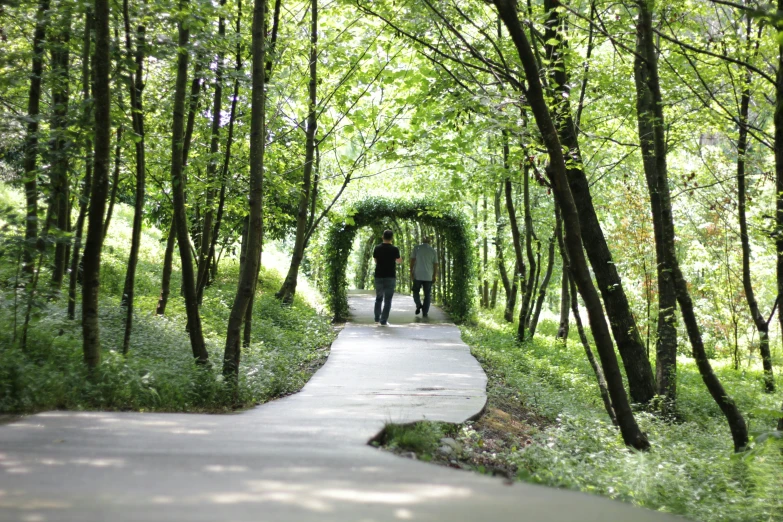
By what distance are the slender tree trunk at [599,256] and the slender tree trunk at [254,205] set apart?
3477 mm

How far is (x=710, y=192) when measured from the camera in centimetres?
1617

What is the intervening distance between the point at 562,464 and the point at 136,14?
6185 millimetres

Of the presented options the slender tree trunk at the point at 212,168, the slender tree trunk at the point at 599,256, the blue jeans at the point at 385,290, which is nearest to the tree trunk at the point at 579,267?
the slender tree trunk at the point at 599,256

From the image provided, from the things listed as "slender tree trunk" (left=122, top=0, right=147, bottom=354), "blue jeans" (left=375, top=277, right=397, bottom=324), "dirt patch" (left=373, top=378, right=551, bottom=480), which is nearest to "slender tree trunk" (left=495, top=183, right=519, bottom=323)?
"blue jeans" (left=375, top=277, right=397, bottom=324)

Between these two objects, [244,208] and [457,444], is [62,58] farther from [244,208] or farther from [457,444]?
[457,444]

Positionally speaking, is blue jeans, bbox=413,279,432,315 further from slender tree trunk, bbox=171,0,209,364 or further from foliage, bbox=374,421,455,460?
foliage, bbox=374,421,455,460

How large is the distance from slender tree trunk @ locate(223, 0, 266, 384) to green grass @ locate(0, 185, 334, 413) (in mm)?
325

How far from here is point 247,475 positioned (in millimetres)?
3523

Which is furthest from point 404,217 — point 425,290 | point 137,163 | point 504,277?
point 137,163

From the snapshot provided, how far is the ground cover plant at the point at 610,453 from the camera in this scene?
4.58m

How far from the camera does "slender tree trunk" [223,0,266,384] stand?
7.27 metres

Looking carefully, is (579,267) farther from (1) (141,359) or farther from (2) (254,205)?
(1) (141,359)

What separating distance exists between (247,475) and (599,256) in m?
6.21

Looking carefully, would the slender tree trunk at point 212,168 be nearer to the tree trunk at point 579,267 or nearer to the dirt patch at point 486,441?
the dirt patch at point 486,441
